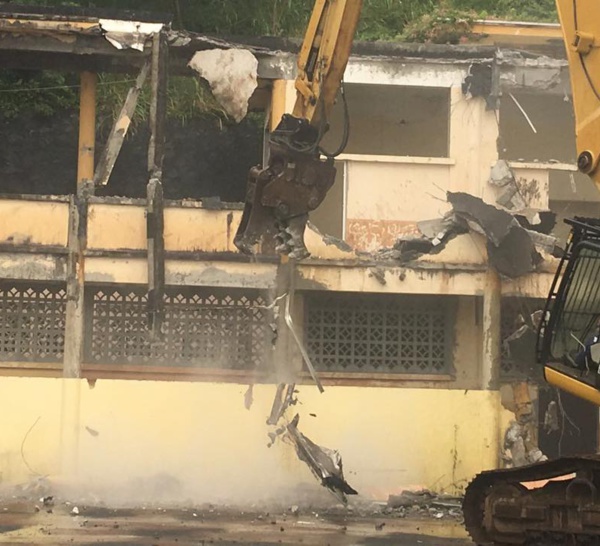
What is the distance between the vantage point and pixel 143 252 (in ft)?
54.8

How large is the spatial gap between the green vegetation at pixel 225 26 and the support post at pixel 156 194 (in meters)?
1.25

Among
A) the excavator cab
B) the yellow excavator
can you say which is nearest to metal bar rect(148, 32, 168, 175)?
the yellow excavator

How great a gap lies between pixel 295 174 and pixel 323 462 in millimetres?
6549

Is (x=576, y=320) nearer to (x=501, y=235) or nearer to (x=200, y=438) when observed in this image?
(x=501, y=235)

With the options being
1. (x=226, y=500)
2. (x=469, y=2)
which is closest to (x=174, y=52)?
(x=226, y=500)

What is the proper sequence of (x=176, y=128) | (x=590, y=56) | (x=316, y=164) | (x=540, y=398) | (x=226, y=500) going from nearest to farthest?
(x=590, y=56) → (x=316, y=164) → (x=226, y=500) → (x=540, y=398) → (x=176, y=128)

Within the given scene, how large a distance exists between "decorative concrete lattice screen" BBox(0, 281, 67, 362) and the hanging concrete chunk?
12.8 feet

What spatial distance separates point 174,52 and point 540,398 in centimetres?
783

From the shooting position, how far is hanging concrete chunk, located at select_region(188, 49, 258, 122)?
16938mm

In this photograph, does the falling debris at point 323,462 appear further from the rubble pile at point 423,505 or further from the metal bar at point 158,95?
the metal bar at point 158,95

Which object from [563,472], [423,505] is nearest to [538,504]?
[563,472]

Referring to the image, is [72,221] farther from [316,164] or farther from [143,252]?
[316,164]

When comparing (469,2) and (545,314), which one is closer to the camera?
(545,314)

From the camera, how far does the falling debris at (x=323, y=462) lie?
1577 cm
